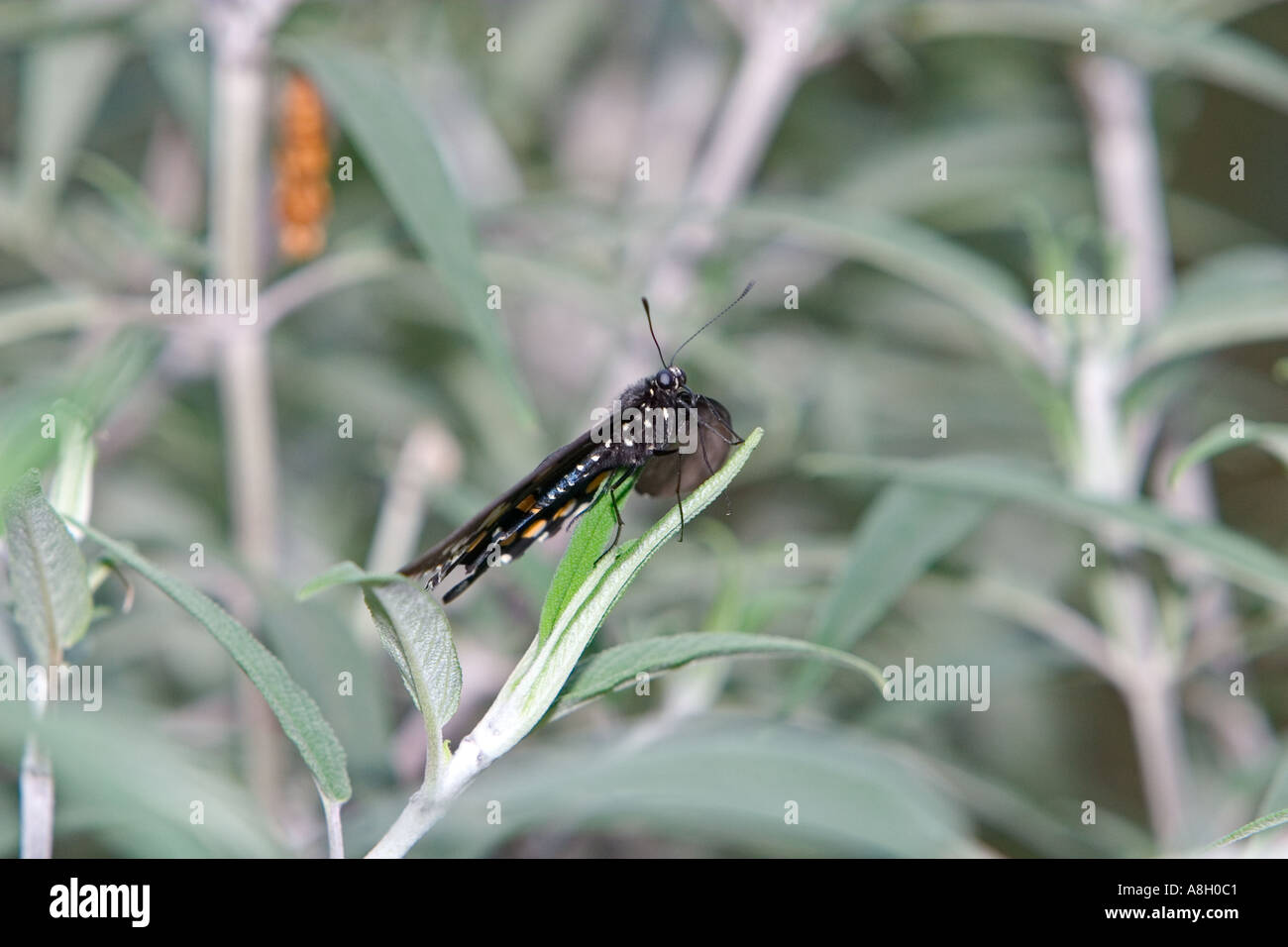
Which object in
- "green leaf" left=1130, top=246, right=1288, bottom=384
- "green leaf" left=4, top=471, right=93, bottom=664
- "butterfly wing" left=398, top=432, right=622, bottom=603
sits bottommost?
"green leaf" left=4, top=471, right=93, bottom=664

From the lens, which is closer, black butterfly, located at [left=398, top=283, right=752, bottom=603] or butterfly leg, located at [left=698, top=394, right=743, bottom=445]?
black butterfly, located at [left=398, top=283, right=752, bottom=603]

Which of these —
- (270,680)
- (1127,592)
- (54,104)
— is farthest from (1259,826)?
(54,104)

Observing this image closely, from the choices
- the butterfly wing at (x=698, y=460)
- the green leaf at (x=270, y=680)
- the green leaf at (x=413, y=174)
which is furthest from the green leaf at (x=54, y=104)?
the green leaf at (x=270, y=680)

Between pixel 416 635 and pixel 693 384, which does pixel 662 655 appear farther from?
pixel 693 384

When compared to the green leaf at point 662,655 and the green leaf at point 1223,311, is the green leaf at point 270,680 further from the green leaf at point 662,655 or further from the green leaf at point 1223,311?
the green leaf at point 1223,311

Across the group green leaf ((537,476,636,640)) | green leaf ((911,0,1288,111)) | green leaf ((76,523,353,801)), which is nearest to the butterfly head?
green leaf ((537,476,636,640))

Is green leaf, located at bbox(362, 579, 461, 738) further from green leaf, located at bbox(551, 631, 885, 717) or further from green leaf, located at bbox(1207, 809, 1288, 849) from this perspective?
green leaf, located at bbox(1207, 809, 1288, 849)
